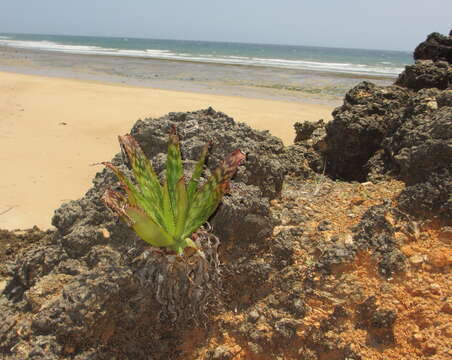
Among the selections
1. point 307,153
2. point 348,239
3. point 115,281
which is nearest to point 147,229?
point 115,281

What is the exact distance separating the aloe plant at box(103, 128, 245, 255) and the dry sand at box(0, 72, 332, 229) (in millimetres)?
3212

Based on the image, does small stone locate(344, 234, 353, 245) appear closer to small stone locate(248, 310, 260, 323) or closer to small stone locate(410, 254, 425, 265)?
small stone locate(410, 254, 425, 265)

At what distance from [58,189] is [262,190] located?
4070 mm

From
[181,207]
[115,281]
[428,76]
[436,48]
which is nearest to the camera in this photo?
[181,207]

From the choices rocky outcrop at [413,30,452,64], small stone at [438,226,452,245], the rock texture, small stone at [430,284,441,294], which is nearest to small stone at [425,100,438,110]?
the rock texture

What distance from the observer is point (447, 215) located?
2.46 meters

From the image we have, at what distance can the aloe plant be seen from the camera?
1938 mm

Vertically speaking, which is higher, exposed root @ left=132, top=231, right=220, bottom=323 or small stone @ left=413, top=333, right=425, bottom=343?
exposed root @ left=132, top=231, right=220, bottom=323

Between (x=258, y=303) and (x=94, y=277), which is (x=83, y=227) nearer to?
(x=94, y=277)

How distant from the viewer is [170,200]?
83.6 inches

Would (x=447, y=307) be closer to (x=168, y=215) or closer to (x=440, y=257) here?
(x=440, y=257)

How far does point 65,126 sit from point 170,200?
8.55 meters

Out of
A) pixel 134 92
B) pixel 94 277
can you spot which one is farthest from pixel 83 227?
pixel 134 92

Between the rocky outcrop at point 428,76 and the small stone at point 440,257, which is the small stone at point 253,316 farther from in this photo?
the rocky outcrop at point 428,76
